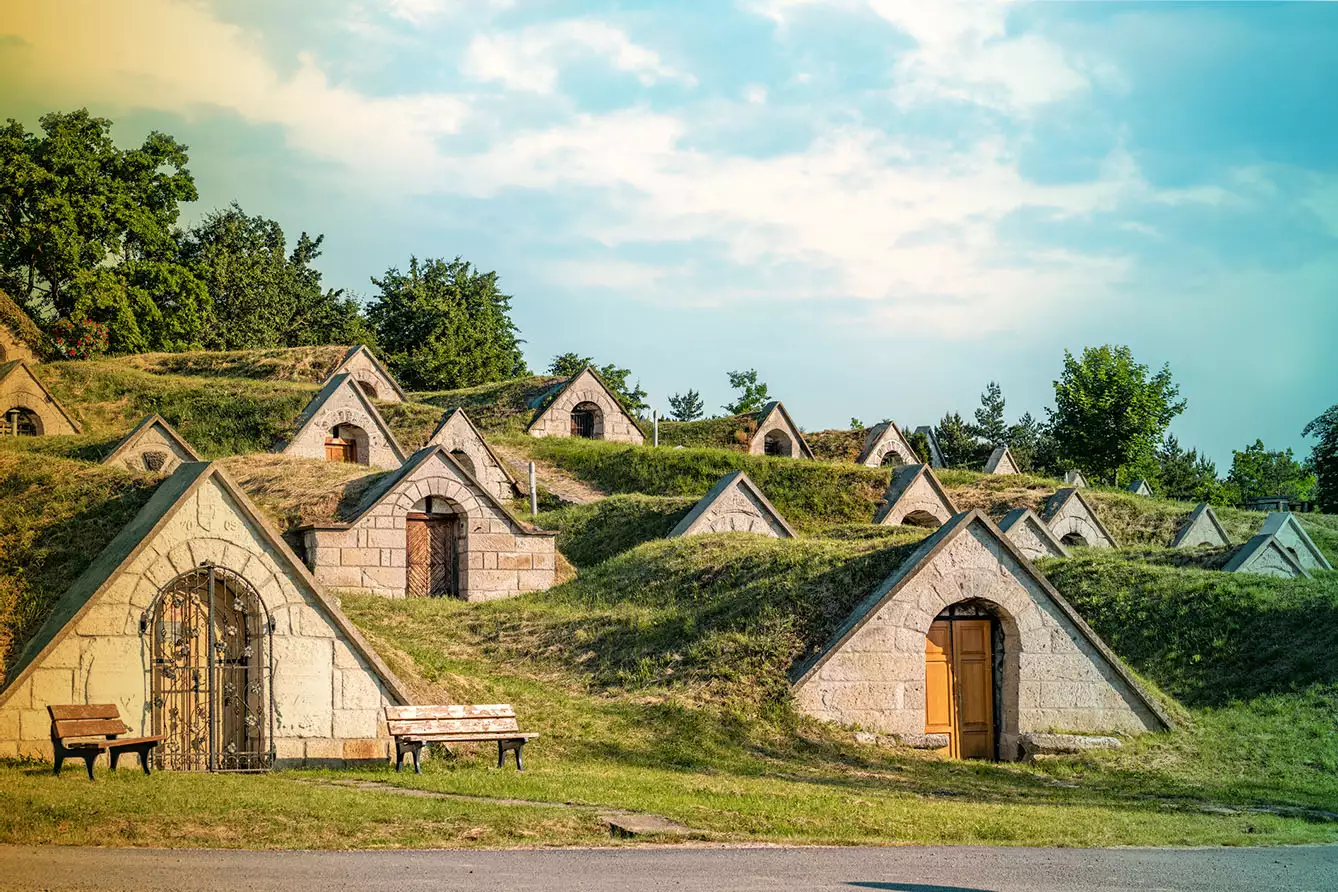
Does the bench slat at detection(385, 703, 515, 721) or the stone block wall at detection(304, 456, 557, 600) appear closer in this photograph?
the bench slat at detection(385, 703, 515, 721)

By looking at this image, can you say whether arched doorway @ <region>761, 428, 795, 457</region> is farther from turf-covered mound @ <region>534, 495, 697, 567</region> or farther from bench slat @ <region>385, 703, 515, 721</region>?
bench slat @ <region>385, 703, 515, 721</region>

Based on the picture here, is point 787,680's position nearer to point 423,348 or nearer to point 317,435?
point 317,435

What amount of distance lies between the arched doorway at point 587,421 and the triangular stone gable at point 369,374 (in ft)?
24.2

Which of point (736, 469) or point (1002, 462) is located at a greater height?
point (1002, 462)

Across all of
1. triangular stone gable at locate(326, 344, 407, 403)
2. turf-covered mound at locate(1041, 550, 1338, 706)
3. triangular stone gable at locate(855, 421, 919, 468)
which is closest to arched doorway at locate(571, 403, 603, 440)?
triangular stone gable at locate(326, 344, 407, 403)

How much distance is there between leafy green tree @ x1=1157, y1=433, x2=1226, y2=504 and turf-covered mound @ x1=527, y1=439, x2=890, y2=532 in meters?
44.0

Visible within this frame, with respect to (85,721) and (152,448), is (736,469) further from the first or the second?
(85,721)

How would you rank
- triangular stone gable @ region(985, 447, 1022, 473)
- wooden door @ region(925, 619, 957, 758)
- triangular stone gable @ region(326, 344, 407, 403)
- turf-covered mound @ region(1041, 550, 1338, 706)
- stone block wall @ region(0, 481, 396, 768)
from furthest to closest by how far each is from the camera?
triangular stone gable @ region(985, 447, 1022, 473), triangular stone gable @ region(326, 344, 407, 403), turf-covered mound @ region(1041, 550, 1338, 706), wooden door @ region(925, 619, 957, 758), stone block wall @ region(0, 481, 396, 768)

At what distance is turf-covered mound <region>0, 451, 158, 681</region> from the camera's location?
62.4 feet

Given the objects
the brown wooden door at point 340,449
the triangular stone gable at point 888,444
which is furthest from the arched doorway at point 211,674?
the triangular stone gable at point 888,444

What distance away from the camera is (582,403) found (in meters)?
59.2

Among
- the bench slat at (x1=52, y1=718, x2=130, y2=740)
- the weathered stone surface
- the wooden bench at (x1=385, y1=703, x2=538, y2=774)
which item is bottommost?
the weathered stone surface

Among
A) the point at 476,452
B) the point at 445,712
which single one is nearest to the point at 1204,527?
the point at 476,452

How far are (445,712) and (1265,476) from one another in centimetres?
11816
